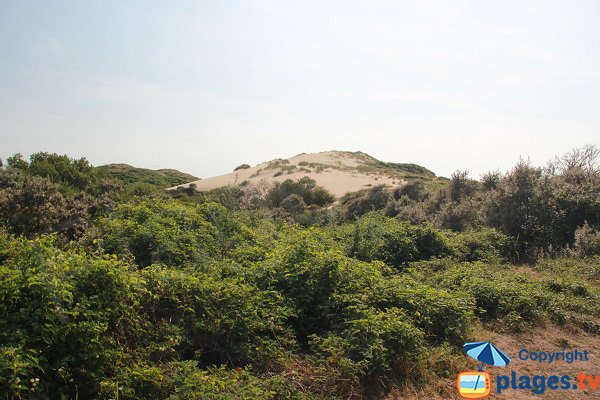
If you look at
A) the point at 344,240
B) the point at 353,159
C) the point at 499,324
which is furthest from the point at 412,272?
the point at 353,159

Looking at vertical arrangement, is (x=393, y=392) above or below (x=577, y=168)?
below

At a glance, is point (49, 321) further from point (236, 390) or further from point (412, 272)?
point (412, 272)

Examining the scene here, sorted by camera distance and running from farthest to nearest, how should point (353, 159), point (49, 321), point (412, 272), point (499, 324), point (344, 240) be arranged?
point (353, 159) → point (344, 240) → point (412, 272) → point (499, 324) → point (49, 321)

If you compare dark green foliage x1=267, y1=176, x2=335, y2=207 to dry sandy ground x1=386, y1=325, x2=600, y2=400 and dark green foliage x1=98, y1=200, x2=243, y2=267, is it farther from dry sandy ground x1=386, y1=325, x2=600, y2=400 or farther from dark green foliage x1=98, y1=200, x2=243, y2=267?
dry sandy ground x1=386, y1=325, x2=600, y2=400

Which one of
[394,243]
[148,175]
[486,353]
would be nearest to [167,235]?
[394,243]

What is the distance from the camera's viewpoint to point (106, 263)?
4699 millimetres

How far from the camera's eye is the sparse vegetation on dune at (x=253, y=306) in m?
4.00

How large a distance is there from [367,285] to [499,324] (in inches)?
89.0

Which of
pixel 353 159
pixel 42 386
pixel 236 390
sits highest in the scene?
pixel 353 159

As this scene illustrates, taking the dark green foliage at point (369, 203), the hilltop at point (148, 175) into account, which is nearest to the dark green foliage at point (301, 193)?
the dark green foliage at point (369, 203)

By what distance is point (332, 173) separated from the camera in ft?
127

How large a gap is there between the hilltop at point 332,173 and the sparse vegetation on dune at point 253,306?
58.8 ft

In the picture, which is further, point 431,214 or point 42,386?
point 431,214

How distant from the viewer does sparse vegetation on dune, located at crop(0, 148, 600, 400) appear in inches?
157
